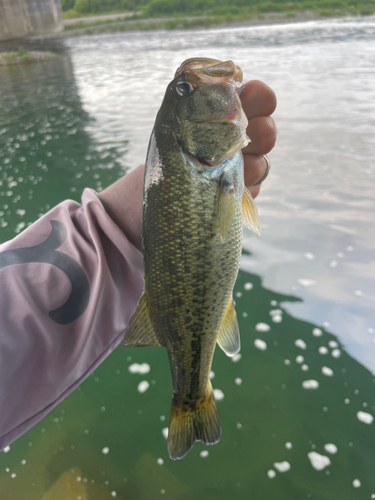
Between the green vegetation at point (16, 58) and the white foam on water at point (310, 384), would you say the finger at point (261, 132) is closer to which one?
the white foam on water at point (310, 384)

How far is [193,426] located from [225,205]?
82cm

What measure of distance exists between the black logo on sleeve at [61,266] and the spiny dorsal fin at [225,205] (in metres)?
0.75

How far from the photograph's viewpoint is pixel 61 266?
1524 millimetres

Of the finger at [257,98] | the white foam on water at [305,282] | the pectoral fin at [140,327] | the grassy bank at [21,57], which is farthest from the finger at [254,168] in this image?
the grassy bank at [21,57]

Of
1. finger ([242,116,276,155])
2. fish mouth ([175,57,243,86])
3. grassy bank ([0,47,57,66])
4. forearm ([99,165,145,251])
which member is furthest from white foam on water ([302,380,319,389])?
grassy bank ([0,47,57,66])

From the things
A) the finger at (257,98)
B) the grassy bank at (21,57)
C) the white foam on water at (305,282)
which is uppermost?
the finger at (257,98)

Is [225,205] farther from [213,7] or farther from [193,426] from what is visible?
[213,7]

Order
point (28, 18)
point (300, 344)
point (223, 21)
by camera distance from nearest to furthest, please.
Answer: point (300, 344) < point (28, 18) < point (223, 21)

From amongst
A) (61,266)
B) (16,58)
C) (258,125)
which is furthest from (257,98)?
(16,58)

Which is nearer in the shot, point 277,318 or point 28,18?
point 277,318

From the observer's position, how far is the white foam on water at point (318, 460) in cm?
179

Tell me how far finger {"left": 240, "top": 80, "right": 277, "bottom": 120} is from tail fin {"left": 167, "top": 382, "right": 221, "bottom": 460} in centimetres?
119

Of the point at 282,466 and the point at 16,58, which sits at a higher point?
the point at 16,58

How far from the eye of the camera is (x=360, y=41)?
16.5 meters
